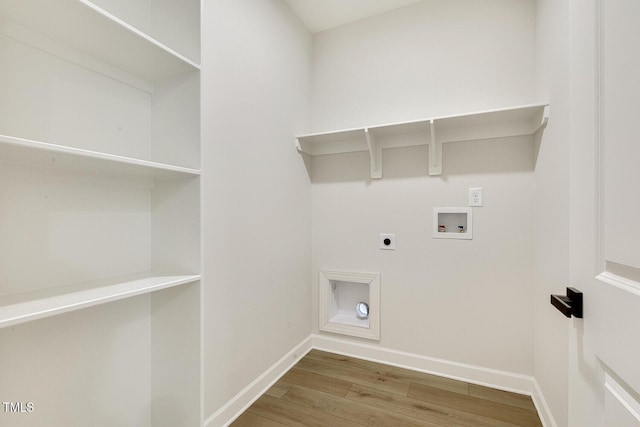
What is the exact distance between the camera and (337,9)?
2131 millimetres

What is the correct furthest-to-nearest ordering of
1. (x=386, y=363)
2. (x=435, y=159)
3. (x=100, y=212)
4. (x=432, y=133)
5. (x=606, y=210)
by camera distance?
(x=386, y=363), (x=435, y=159), (x=432, y=133), (x=100, y=212), (x=606, y=210)

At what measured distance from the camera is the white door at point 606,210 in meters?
0.49

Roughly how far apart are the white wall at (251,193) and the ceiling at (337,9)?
0.33ft

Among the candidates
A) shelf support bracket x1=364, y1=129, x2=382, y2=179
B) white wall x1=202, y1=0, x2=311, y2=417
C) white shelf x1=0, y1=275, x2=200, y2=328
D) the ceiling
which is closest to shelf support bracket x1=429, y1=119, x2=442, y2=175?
shelf support bracket x1=364, y1=129, x2=382, y2=179

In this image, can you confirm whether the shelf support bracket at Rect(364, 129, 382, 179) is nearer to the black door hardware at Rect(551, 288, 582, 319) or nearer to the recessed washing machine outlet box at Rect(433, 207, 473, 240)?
the recessed washing machine outlet box at Rect(433, 207, 473, 240)

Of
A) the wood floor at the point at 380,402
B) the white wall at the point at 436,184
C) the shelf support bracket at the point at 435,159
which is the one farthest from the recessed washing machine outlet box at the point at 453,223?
the wood floor at the point at 380,402

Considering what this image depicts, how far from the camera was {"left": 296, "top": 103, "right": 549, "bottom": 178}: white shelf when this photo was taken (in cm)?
166

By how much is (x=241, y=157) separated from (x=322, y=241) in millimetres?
1084

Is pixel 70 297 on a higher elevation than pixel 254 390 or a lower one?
higher

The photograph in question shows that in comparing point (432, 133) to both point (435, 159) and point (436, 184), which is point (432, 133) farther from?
point (436, 184)

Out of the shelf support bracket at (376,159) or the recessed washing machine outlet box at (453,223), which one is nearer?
the recessed washing machine outlet box at (453,223)

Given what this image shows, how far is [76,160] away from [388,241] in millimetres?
1880

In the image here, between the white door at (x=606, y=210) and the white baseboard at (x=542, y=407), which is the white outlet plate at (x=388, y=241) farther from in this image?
the white door at (x=606, y=210)

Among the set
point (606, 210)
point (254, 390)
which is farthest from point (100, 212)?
point (606, 210)
